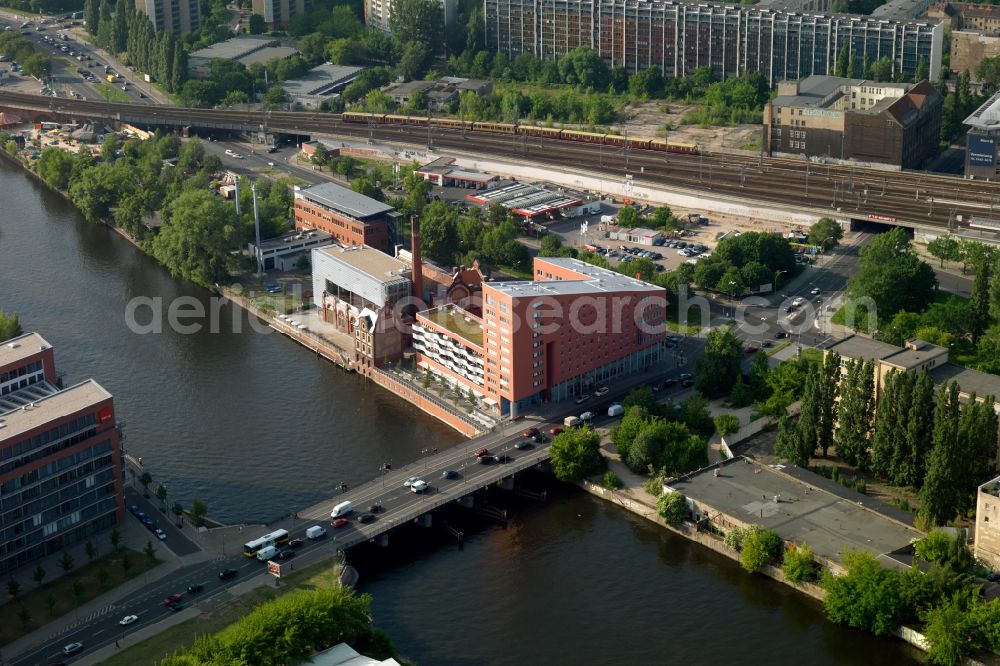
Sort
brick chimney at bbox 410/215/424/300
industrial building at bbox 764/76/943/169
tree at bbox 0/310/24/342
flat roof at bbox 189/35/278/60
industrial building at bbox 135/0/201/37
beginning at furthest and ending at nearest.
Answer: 1. industrial building at bbox 135/0/201/37
2. flat roof at bbox 189/35/278/60
3. industrial building at bbox 764/76/943/169
4. brick chimney at bbox 410/215/424/300
5. tree at bbox 0/310/24/342

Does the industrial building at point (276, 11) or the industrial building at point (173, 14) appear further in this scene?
the industrial building at point (276, 11)

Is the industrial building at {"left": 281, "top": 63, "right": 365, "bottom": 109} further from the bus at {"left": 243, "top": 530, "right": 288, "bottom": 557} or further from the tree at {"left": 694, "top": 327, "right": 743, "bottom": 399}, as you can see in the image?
the bus at {"left": 243, "top": 530, "right": 288, "bottom": 557}

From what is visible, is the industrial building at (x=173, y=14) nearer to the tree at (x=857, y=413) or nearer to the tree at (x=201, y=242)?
the tree at (x=201, y=242)

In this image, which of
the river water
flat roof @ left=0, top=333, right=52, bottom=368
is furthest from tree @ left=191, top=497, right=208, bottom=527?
flat roof @ left=0, top=333, right=52, bottom=368

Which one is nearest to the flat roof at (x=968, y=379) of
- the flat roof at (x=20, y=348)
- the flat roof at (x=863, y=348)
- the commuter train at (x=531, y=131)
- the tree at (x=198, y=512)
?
the flat roof at (x=863, y=348)

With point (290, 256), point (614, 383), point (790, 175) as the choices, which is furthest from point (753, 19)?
point (614, 383)

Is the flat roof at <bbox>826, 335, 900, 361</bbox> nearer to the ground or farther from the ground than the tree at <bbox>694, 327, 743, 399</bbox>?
farther from the ground
